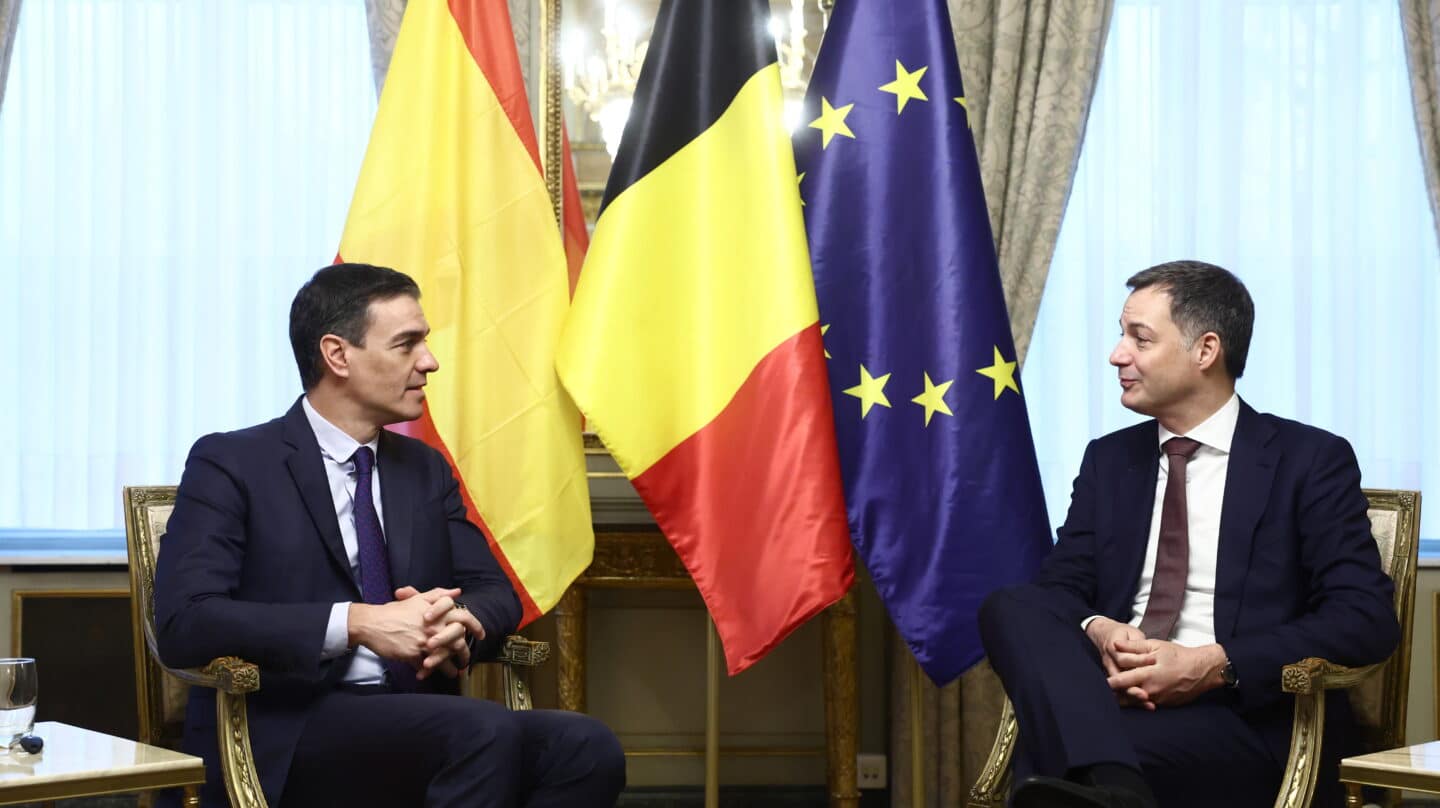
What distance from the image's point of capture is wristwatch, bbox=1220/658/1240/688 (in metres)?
2.42

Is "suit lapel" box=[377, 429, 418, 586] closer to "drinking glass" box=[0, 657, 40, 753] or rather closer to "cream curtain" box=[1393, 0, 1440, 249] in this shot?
"drinking glass" box=[0, 657, 40, 753]

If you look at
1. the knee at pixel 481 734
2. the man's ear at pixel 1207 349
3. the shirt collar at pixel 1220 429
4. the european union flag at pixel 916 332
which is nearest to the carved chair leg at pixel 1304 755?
the shirt collar at pixel 1220 429

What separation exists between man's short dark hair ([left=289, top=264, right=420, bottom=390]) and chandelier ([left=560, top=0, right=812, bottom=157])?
1.37m

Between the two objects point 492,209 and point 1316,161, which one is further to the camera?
point 1316,161

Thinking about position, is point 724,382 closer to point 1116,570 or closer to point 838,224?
point 838,224

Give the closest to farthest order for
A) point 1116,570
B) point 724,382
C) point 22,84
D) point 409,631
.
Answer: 1. point 409,631
2. point 1116,570
3. point 724,382
4. point 22,84

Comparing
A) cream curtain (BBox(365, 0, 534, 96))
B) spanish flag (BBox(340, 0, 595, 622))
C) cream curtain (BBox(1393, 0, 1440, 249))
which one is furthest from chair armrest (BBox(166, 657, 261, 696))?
cream curtain (BBox(1393, 0, 1440, 249))

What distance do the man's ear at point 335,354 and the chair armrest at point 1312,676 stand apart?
5.94 ft

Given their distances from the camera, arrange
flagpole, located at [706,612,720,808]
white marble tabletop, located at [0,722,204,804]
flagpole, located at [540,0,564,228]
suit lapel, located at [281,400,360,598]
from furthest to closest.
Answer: flagpole, located at [540,0,564,228], flagpole, located at [706,612,720,808], suit lapel, located at [281,400,360,598], white marble tabletop, located at [0,722,204,804]

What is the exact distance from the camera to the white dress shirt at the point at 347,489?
2.53m

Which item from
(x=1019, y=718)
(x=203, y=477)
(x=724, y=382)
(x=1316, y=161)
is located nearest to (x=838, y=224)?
(x=724, y=382)

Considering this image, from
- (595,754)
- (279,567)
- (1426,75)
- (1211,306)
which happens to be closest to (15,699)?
(279,567)

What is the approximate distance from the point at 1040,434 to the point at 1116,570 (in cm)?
140

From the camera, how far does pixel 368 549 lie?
8.48ft
